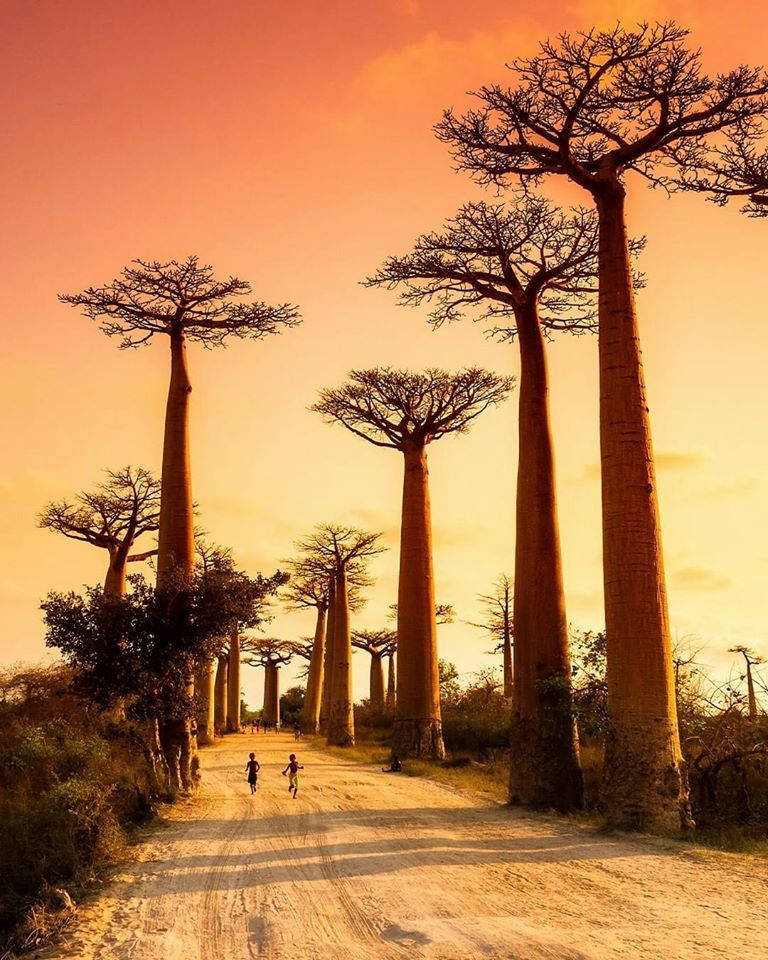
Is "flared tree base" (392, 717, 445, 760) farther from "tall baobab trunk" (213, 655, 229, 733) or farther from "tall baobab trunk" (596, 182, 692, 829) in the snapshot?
"tall baobab trunk" (213, 655, 229, 733)

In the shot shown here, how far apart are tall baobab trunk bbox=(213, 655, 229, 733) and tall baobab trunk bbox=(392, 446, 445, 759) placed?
23.2 m

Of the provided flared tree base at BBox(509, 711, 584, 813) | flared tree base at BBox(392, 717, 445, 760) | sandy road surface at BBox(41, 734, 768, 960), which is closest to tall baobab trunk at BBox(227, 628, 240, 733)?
flared tree base at BBox(392, 717, 445, 760)

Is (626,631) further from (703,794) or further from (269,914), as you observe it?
(269,914)

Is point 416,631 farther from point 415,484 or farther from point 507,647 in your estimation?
point 507,647

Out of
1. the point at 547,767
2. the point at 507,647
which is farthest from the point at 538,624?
the point at 507,647

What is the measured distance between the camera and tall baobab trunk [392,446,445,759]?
69.3 feet

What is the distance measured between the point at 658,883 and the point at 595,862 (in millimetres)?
1039

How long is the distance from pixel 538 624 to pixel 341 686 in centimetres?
1653

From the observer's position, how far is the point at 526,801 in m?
13.2

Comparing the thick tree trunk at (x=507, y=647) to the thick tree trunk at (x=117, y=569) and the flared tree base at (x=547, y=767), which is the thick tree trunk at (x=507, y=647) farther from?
the flared tree base at (x=547, y=767)

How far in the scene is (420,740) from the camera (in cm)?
2097

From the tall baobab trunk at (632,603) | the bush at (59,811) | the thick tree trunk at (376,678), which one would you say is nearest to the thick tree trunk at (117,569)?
the bush at (59,811)

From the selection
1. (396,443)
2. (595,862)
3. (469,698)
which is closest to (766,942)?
(595,862)

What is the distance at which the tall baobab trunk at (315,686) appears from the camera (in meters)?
37.7
